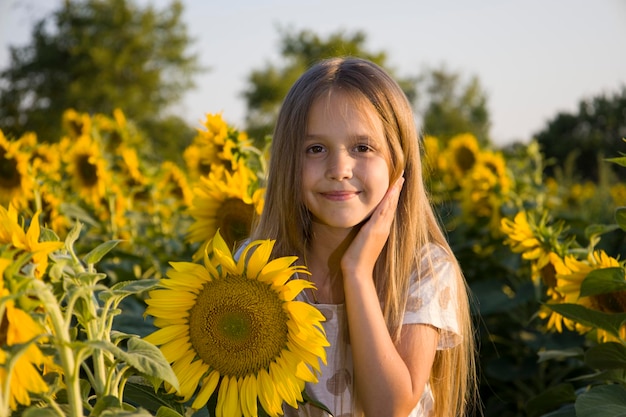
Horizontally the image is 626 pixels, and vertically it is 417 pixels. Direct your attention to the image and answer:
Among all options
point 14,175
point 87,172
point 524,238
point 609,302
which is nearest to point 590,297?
point 609,302

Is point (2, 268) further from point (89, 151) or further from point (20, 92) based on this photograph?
point (20, 92)

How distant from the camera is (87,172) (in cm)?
338

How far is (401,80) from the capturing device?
3294 cm

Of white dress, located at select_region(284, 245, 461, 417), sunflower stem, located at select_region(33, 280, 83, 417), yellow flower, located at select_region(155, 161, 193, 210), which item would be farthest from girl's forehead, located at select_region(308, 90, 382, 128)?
yellow flower, located at select_region(155, 161, 193, 210)

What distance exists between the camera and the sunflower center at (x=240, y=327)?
4.06 feet

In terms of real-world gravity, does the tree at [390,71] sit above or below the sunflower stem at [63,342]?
above

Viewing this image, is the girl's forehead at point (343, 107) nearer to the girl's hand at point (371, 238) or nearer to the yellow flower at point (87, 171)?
the girl's hand at point (371, 238)

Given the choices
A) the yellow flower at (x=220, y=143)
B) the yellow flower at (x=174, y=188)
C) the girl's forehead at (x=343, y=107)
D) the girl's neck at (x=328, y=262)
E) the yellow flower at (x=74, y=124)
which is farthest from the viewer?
the yellow flower at (x=74, y=124)

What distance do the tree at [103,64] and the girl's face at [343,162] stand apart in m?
21.8

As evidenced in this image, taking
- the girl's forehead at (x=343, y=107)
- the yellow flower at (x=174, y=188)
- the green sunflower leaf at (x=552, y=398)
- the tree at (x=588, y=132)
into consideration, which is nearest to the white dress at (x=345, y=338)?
the girl's forehead at (x=343, y=107)

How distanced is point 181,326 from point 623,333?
1169 mm

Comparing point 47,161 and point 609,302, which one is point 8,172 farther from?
point 609,302

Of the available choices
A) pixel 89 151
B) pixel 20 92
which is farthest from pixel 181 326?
pixel 20 92

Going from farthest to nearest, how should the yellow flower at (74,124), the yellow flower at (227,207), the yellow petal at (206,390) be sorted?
the yellow flower at (74,124), the yellow flower at (227,207), the yellow petal at (206,390)
